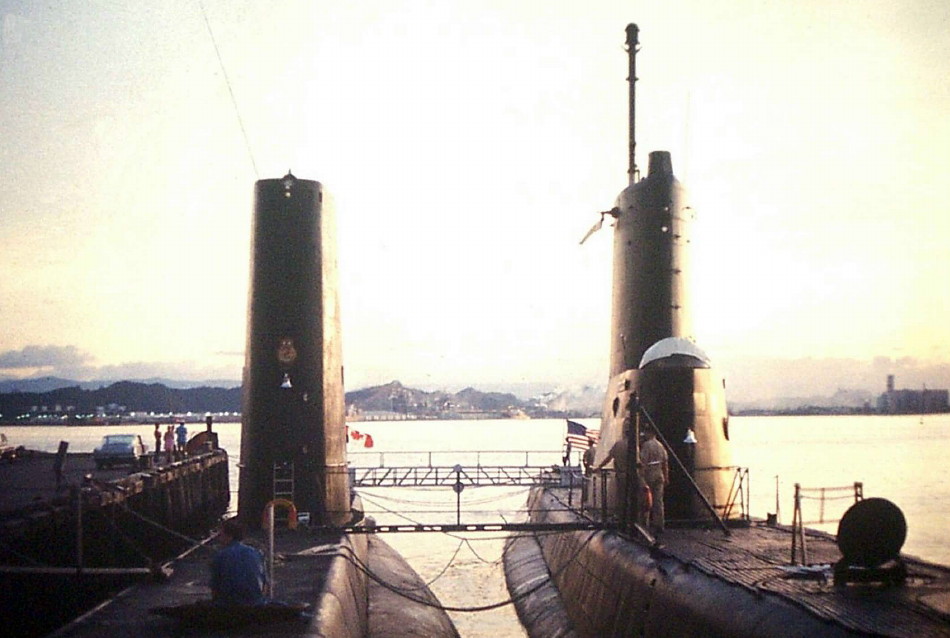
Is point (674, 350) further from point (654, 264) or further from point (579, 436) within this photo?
point (579, 436)

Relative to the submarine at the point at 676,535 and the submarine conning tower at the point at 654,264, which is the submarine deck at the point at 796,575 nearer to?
the submarine at the point at 676,535

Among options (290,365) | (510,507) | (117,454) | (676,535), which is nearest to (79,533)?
(290,365)

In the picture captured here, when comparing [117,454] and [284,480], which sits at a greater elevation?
[284,480]

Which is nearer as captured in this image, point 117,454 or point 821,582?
point 821,582

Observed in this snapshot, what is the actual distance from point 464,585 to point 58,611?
15.5 meters

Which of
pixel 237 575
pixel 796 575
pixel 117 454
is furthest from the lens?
pixel 117 454

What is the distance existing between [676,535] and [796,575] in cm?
443

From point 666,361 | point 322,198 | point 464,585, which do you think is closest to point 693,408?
point 666,361

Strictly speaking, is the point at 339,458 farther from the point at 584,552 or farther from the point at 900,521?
the point at 900,521

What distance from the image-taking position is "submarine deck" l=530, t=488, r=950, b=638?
28.0ft

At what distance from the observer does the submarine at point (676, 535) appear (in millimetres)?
9562

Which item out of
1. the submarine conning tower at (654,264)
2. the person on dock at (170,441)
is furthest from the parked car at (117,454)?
the submarine conning tower at (654,264)

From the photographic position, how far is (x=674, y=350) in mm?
16625

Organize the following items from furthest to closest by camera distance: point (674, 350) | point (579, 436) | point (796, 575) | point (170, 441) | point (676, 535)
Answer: point (170, 441)
point (579, 436)
point (674, 350)
point (676, 535)
point (796, 575)
